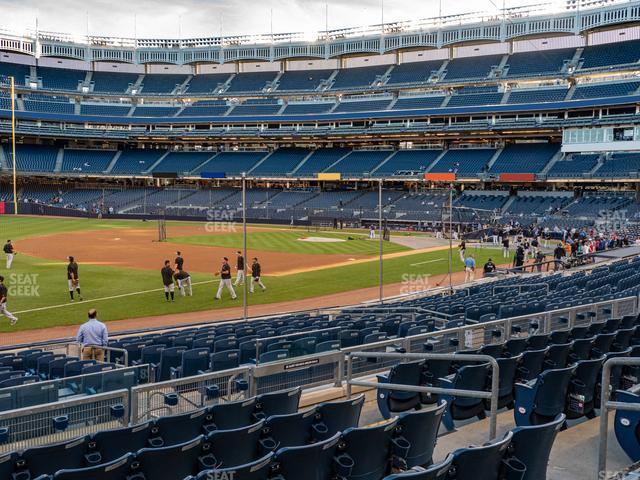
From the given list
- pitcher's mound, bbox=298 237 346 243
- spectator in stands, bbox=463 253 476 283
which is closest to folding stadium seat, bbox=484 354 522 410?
spectator in stands, bbox=463 253 476 283

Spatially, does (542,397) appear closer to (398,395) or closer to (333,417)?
(398,395)

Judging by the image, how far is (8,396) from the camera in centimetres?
810

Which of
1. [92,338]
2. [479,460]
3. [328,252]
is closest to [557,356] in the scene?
[479,460]

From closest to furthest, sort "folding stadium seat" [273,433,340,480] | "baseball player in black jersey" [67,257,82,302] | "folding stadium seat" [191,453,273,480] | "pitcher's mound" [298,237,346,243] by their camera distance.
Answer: "folding stadium seat" [191,453,273,480] → "folding stadium seat" [273,433,340,480] → "baseball player in black jersey" [67,257,82,302] → "pitcher's mound" [298,237,346,243]

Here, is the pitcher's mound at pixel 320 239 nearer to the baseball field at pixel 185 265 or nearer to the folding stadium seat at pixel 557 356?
the baseball field at pixel 185 265

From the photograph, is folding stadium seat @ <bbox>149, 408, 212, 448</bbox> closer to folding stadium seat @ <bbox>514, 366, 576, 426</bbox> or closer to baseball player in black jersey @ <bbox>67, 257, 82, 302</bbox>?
folding stadium seat @ <bbox>514, 366, 576, 426</bbox>

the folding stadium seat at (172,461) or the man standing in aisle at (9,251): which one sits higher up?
the man standing in aisle at (9,251)

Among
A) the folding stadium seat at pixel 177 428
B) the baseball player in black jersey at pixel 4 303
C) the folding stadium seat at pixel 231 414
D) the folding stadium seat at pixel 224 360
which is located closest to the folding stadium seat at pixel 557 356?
the folding stadium seat at pixel 231 414

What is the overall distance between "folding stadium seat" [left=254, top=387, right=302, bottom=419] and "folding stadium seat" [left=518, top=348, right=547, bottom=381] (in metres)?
3.49

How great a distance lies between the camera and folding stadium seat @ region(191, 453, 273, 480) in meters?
4.89

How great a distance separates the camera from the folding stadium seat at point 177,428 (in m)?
6.51

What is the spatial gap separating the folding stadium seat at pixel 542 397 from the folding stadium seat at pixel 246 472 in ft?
12.5

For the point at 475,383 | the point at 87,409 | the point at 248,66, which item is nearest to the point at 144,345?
the point at 87,409

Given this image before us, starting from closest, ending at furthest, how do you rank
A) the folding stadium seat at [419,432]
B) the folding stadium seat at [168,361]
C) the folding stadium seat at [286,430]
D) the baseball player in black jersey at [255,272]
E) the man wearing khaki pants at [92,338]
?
the folding stadium seat at [419,432]
the folding stadium seat at [286,430]
the folding stadium seat at [168,361]
the man wearing khaki pants at [92,338]
the baseball player in black jersey at [255,272]
